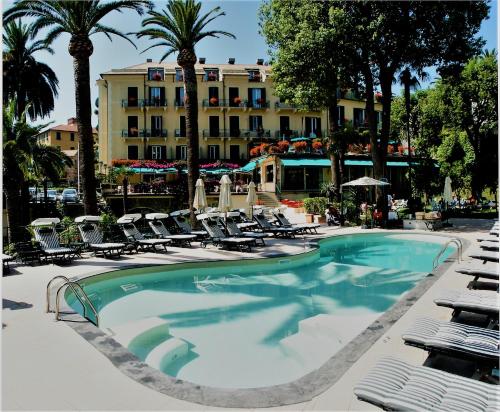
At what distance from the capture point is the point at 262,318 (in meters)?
8.64

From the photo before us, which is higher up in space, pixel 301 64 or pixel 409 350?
pixel 301 64

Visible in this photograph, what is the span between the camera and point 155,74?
46.1 m

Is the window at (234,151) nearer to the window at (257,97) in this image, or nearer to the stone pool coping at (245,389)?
the window at (257,97)

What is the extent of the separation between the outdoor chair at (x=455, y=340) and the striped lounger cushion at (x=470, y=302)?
0.98 m

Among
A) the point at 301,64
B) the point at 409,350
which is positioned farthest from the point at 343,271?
the point at 301,64

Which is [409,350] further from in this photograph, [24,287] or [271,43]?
[271,43]

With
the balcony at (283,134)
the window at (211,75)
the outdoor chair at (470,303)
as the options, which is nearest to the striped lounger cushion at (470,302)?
the outdoor chair at (470,303)

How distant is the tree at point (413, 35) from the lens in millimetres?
20500

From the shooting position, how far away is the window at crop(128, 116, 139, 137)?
4588cm

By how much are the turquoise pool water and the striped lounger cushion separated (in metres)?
1.60

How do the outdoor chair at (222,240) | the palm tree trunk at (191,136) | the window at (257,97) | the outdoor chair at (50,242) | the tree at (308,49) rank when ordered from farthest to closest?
the window at (257,97)
the tree at (308,49)
the palm tree trunk at (191,136)
the outdoor chair at (222,240)
the outdoor chair at (50,242)

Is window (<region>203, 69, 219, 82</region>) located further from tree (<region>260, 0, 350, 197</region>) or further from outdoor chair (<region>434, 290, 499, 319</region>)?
outdoor chair (<region>434, 290, 499, 319</region>)

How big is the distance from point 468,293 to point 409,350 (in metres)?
1.97

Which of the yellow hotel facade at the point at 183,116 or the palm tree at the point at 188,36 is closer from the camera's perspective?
the palm tree at the point at 188,36
